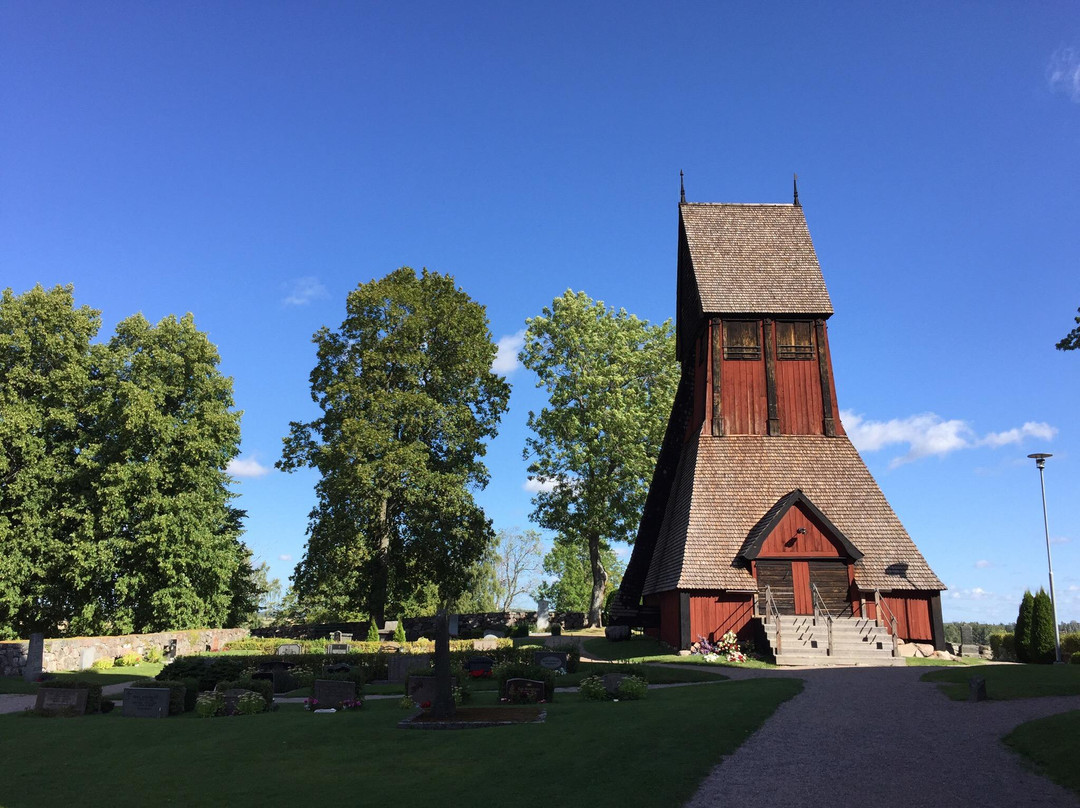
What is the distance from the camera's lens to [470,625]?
4834 cm

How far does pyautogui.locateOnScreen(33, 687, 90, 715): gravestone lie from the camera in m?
18.4

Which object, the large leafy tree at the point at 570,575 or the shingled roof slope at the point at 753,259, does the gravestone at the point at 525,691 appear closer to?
the shingled roof slope at the point at 753,259

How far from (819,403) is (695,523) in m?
8.46

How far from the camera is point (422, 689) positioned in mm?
17969

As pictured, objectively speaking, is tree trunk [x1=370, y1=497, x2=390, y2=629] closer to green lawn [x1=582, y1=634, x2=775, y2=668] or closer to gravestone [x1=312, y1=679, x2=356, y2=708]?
green lawn [x1=582, y1=634, x2=775, y2=668]

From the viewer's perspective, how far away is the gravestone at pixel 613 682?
18.0 meters

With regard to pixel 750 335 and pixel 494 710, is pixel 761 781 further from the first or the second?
pixel 750 335

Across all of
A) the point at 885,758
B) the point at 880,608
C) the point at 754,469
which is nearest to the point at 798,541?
the point at 880,608

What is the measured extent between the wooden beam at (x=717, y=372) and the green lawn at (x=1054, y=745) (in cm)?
2049

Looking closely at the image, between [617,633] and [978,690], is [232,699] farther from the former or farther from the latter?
[617,633]

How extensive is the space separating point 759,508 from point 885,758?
19635mm

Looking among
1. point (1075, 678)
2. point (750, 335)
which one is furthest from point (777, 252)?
point (1075, 678)

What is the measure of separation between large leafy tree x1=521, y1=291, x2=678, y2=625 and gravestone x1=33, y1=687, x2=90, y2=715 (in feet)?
99.5

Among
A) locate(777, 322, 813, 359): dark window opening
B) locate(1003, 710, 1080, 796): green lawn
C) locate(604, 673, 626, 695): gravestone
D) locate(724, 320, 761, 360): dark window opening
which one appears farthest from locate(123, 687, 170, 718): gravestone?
locate(777, 322, 813, 359): dark window opening
